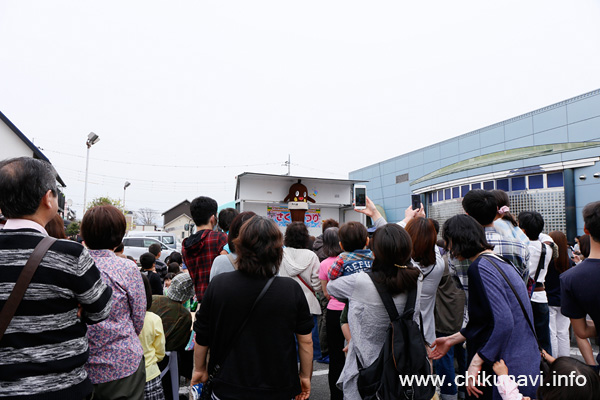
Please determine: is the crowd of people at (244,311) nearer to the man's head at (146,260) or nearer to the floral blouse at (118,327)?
the floral blouse at (118,327)

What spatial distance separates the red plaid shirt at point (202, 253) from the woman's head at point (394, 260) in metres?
1.65

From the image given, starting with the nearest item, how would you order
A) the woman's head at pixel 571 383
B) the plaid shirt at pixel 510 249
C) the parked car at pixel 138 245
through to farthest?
the woman's head at pixel 571 383, the plaid shirt at pixel 510 249, the parked car at pixel 138 245

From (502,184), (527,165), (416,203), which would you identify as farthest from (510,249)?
(502,184)

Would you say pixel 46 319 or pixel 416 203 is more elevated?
pixel 416 203

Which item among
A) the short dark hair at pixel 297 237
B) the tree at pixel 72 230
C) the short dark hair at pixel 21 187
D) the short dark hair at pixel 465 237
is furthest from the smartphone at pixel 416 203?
the tree at pixel 72 230

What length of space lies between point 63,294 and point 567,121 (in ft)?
75.5

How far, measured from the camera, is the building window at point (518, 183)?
16.2 m

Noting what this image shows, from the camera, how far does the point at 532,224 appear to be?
4.09 meters

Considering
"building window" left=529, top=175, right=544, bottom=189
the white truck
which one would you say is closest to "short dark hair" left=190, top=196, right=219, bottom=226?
the white truck

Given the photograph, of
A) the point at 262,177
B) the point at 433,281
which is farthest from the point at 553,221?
the point at 433,281

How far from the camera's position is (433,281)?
3012 millimetres

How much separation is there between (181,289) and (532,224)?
156 inches

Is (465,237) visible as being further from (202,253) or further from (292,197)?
(292,197)

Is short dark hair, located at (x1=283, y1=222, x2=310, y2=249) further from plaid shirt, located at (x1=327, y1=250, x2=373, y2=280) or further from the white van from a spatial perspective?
the white van
